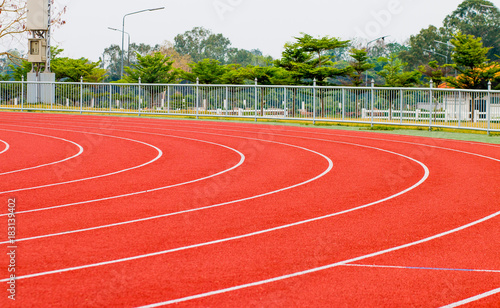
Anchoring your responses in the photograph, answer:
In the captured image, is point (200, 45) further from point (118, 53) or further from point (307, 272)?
point (307, 272)

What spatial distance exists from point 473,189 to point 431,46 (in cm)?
8001

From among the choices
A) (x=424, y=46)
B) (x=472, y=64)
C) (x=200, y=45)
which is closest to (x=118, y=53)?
(x=200, y=45)

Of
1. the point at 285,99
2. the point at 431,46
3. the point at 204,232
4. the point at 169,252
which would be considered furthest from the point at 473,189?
the point at 431,46

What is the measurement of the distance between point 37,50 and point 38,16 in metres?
2.18

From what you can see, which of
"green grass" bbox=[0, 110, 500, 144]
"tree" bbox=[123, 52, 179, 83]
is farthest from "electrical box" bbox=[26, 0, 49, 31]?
"green grass" bbox=[0, 110, 500, 144]

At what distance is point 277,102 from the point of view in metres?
27.8

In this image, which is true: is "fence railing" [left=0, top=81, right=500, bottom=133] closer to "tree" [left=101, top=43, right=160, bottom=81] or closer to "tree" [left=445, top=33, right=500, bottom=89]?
"tree" [left=445, top=33, right=500, bottom=89]

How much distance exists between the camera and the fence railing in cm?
2258

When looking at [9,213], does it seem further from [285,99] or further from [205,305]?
[285,99]

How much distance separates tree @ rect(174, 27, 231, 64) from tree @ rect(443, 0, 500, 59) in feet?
146

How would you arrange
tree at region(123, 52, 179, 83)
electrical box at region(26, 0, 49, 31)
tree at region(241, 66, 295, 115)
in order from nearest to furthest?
electrical box at region(26, 0, 49, 31) < tree at region(241, 66, 295, 115) < tree at region(123, 52, 179, 83)

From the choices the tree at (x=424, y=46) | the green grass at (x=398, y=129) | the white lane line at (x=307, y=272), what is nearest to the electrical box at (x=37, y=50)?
the green grass at (x=398, y=129)

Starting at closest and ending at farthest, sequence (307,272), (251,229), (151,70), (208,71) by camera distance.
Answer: (307,272) → (251,229) → (208,71) → (151,70)

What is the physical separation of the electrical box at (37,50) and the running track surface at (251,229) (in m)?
26.0
